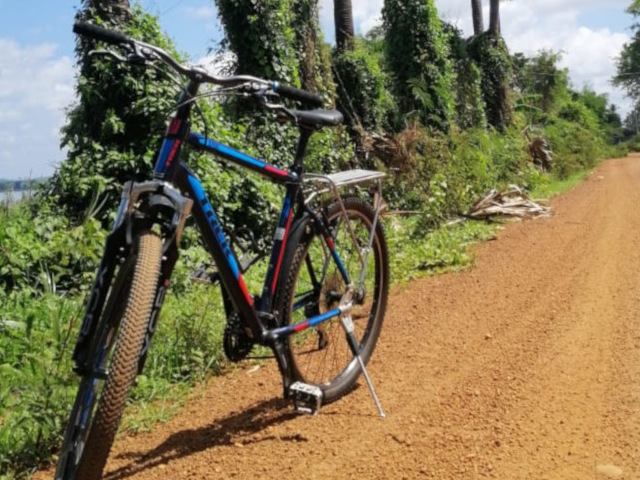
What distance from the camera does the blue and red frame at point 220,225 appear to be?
2.59 m

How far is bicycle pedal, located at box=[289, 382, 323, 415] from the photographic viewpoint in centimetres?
323

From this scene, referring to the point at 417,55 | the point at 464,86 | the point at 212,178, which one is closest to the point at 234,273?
the point at 212,178

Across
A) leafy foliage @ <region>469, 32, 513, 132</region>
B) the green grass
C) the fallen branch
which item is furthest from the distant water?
leafy foliage @ <region>469, 32, 513, 132</region>

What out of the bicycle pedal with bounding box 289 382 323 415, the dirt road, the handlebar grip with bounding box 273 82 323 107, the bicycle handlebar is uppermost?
the bicycle handlebar

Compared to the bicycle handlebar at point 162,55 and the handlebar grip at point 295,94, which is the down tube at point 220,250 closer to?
the bicycle handlebar at point 162,55

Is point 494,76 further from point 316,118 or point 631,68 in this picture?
point 631,68

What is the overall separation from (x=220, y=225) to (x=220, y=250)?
11 cm

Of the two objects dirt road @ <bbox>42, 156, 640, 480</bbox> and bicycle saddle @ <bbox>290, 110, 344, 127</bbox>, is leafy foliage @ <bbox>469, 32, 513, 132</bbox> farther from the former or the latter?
bicycle saddle @ <bbox>290, 110, 344, 127</bbox>

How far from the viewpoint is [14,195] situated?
23.2 ft

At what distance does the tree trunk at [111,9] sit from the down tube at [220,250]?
5371 mm

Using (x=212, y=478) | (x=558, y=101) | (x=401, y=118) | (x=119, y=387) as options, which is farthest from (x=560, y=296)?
(x=558, y=101)

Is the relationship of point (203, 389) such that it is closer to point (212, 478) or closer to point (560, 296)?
point (212, 478)

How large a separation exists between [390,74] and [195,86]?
49.3 feet

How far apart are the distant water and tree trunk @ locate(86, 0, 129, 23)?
208 cm
